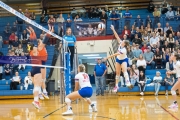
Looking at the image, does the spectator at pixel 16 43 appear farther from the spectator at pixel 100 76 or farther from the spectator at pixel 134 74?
the spectator at pixel 134 74

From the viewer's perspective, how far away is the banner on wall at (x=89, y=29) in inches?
727

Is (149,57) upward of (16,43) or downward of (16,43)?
downward

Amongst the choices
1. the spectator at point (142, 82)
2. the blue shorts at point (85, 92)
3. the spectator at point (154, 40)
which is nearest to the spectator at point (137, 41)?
the spectator at point (154, 40)

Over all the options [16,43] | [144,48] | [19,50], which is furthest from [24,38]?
[144,48]

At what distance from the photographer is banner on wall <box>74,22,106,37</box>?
1847 cm

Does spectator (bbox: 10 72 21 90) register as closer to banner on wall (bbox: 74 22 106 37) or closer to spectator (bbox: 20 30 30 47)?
spectator (bbox: 20 30 30 47)

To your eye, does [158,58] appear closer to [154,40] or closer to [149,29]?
[154,40]

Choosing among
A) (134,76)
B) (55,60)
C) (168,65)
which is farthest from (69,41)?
(168,65)

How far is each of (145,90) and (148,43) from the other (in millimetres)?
3804

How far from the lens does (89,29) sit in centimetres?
1850

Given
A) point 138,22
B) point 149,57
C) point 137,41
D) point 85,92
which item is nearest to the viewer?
point 85,92

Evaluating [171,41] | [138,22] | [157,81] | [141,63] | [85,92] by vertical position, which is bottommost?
[85,92]

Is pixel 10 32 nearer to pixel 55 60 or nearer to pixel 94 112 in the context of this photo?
pixel 55 60

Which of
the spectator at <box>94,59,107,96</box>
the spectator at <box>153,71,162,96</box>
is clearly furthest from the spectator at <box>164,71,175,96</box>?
the spectator at <box>94,59,107,96</box>
